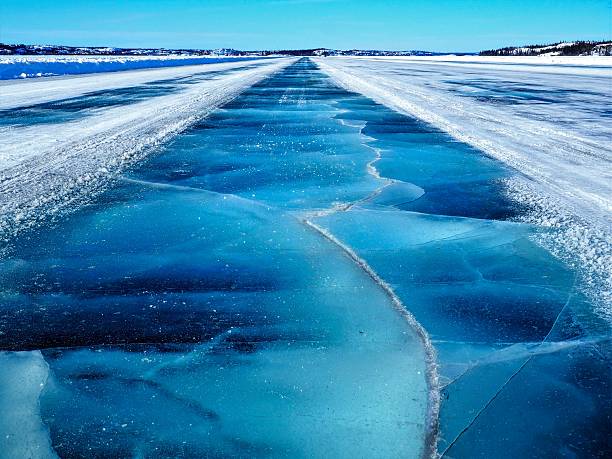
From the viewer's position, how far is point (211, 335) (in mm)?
2805

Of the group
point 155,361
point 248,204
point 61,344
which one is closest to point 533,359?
point 155,361

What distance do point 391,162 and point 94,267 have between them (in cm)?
408

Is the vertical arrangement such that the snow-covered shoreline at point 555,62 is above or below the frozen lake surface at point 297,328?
above

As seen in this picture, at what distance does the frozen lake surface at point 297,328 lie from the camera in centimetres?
214

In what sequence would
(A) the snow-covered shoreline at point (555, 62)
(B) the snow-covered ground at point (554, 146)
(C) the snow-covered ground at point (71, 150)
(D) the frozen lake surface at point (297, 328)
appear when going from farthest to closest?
(A) the snow-covered shoreline at point (555, 62) → (C) the snow-covered ground at point (71, 150) → (B) the snow-covered ground at point (554, 146) → (D) the frozen lake surface at point (297, 328)

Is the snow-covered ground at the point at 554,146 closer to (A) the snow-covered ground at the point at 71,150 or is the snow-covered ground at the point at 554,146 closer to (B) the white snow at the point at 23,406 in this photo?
(B) the white snow at the point at 23,406

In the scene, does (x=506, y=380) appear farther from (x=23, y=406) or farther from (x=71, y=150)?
(x=71, y=150)

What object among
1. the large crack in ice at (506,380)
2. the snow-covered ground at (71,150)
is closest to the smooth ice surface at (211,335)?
the large crack in ice at (506,380)

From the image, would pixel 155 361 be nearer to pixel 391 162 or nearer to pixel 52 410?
pixel 52 410

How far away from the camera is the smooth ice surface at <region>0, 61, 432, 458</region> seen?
214cm

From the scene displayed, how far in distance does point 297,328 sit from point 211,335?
1.46ft

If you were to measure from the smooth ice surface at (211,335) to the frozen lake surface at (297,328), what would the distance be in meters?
0.01

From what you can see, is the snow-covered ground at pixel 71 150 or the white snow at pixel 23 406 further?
the snow-covered ground at pixel 71 150

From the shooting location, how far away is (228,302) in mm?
3158
